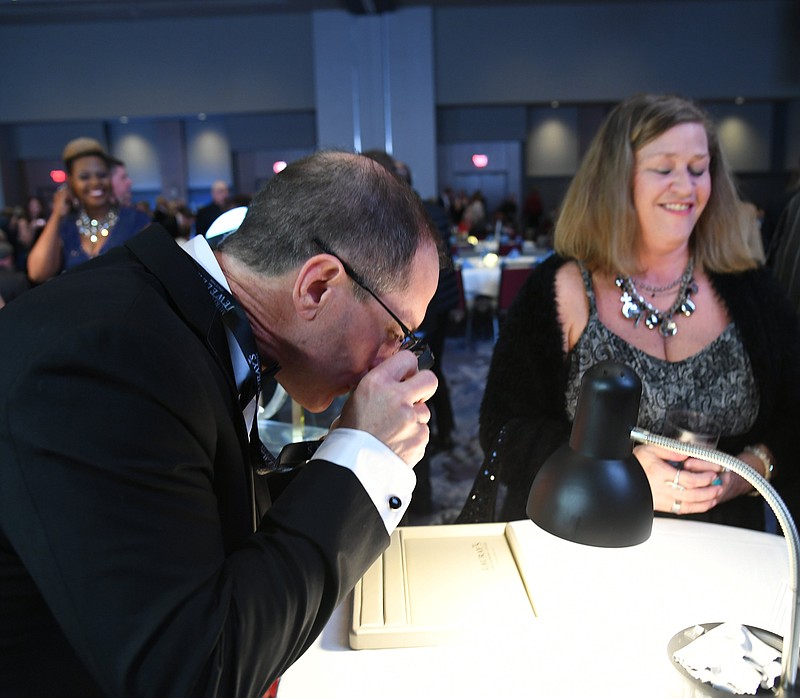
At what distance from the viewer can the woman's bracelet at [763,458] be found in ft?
5.28

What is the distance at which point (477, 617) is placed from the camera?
1.01 meters

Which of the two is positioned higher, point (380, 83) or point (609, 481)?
point (380, 83)

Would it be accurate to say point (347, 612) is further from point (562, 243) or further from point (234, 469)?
point (562, 243)

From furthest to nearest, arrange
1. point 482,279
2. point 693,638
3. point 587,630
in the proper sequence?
1. point 482,279
2. point 587,630
3. point 693,638

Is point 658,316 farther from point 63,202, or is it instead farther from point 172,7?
point 172,7

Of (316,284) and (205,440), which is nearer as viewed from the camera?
(205,440)

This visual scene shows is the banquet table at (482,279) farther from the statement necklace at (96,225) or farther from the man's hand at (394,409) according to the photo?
the man's hand at (394,409)

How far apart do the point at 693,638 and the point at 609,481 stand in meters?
0.29

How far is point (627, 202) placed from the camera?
5.66ft

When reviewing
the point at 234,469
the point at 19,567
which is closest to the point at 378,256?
the point at 234,469

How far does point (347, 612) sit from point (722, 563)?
66 centimetres

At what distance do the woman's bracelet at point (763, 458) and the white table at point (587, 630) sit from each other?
1.15ft

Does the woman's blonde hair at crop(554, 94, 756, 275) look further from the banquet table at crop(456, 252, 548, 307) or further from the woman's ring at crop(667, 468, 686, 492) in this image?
the banquet table at crop(456, 252, 548, 307)

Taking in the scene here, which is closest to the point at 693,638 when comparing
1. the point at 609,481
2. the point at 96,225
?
the point at 609,481
